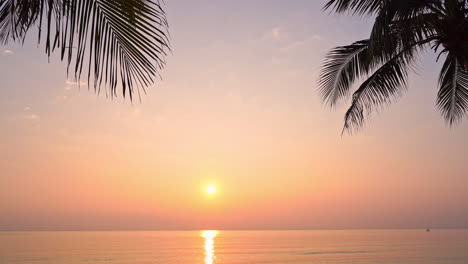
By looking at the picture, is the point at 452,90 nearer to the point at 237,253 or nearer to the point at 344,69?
the point at 344,69

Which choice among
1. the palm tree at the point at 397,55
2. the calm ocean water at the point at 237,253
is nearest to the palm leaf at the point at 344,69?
the palm tree at the point at 397,55

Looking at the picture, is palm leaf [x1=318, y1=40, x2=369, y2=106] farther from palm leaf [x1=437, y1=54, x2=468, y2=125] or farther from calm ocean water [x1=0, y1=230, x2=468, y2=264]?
calm ocean water [x1=0, y1=230, x2=468, y2=264]

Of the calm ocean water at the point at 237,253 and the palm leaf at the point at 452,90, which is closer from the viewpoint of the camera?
the palm leaf at the point at 452,90

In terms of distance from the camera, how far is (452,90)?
9609 mm

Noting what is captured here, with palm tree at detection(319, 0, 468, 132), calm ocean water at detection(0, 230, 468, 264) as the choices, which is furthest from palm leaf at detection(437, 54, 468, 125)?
calm ocean water at detection(0, 230, 468, 264)

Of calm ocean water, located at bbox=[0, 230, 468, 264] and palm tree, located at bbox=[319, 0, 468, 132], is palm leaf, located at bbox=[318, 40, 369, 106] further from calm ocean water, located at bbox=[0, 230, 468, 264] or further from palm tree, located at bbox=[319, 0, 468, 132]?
calm ocean water, located at bbox=[0, 230, 468, 264]

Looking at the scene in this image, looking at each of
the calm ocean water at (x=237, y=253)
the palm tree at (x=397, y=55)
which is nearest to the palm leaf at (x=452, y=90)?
the palm tree at (x=397, y=55)

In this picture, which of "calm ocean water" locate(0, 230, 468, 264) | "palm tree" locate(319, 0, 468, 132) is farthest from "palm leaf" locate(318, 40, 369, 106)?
"calm ocean water" locate(0, 230, 468, 264)

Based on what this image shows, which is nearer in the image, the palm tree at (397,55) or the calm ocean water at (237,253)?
the palm tree at (397,55)

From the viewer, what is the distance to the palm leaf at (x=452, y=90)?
9227 mm

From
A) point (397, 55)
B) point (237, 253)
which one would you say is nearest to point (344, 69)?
point (397, 55)

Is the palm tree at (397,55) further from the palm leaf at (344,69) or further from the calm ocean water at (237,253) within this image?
the calm ocean water at (237,253)

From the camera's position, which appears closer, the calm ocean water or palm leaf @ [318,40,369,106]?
palm leaf @ [318,40,369,106]

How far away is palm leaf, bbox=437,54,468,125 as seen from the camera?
30.3 feet
